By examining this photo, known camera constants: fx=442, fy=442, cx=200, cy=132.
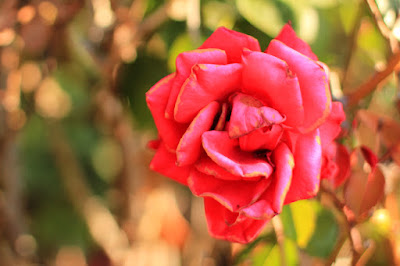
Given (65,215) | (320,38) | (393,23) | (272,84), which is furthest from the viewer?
(65,215)

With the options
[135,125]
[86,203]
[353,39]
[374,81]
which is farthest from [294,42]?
[86,203]

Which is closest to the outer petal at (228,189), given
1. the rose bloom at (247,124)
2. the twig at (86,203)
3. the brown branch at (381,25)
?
the rose bloom at (247,124)

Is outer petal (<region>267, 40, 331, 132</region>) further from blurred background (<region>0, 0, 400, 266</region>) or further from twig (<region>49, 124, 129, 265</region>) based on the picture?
twig (<region>49, 124, 129, 265</region>)

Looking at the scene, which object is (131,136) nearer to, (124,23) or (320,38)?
(124,23)

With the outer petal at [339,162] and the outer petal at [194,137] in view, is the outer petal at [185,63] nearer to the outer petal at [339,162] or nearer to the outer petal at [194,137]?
the outer petal at [194,137]

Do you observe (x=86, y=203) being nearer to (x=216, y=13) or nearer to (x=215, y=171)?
(x=216, y=13)

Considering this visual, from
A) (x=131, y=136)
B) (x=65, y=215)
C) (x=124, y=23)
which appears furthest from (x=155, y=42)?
(x=65, y=215)

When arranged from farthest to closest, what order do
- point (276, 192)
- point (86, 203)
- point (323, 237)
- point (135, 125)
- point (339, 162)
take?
1. point (86, 203)
2. point (135, 125)
3. point (323, 237)
4. point (339, 162)
5. point (276, 192)
